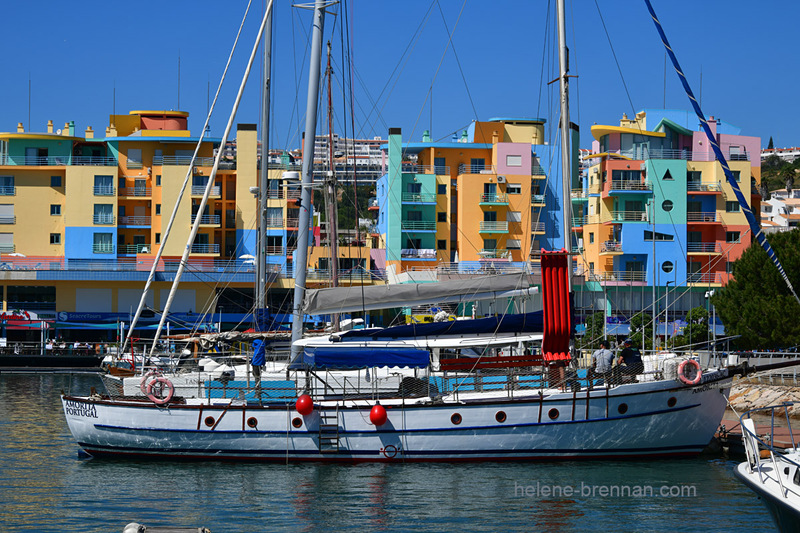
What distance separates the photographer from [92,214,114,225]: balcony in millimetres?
72812

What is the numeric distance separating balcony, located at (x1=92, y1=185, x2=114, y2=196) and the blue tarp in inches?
2070

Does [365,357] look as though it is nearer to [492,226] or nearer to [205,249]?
[492,226]

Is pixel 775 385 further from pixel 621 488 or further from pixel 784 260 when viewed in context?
pixel 621 488

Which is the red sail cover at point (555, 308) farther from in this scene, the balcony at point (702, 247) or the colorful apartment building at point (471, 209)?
the balcony at point (702, 247)

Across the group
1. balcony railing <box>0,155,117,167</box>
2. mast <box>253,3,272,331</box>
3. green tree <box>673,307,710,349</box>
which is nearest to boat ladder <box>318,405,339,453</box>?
mast <box>253,3,272,331</box>

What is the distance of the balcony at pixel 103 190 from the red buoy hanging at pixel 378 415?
5481 cm

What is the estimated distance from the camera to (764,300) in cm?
4184

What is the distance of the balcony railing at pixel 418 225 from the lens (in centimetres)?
7344

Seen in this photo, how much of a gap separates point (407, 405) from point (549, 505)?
5035 millimetres

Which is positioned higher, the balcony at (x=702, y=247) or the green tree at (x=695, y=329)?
the balcony at (x=702, y=247)

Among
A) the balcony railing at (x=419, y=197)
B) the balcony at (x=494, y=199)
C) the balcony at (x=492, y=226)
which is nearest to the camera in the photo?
the balcony at (x=494, y=199)

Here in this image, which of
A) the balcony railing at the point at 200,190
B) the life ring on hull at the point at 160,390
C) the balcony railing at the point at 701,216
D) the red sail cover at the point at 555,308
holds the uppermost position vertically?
the balcony railing at the point at 200,190

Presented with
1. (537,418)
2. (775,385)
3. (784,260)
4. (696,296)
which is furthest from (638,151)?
(537,418)

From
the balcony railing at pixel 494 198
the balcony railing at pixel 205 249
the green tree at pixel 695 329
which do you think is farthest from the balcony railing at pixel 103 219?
the green tree at pixel 695 329
